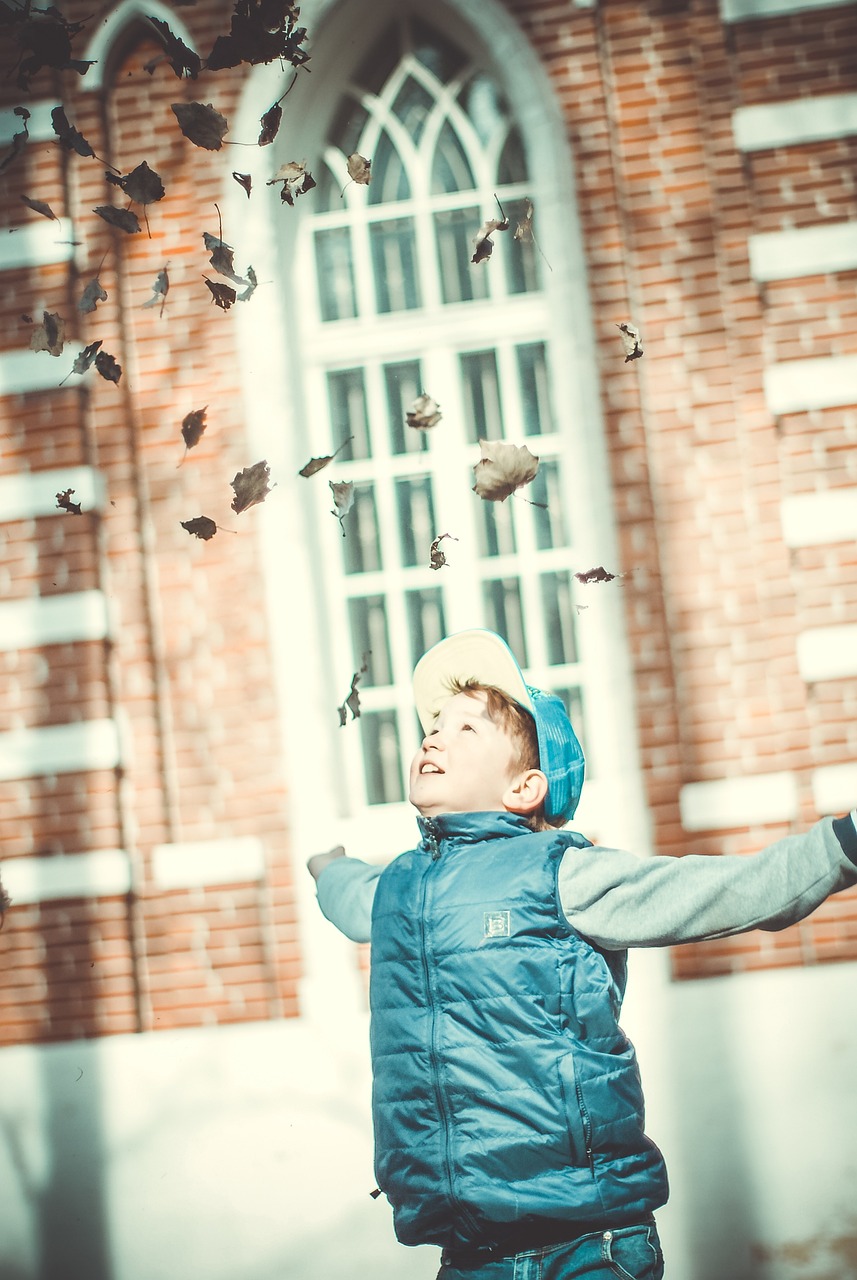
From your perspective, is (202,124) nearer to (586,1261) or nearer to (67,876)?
(67,876)

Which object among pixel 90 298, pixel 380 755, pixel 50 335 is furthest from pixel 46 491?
pixel 380 755

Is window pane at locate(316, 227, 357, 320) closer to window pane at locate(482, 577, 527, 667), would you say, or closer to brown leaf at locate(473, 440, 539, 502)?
brown leaf at locate(473, 440, 539, 502)

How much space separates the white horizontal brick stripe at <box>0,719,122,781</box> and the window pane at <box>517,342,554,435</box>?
1942 mm

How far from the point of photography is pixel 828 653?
3.56 metres

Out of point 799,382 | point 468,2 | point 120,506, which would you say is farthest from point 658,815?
point 468,2

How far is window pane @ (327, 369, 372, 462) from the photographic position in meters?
4.03

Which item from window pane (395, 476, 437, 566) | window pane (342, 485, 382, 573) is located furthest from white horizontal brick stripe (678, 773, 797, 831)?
window pane (342, 485, 382, 573)

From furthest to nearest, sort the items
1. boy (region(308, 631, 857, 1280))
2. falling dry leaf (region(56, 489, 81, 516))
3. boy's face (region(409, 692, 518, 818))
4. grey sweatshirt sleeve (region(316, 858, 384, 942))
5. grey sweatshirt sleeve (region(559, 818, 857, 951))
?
falling dry leaf (region(56, 489, 81, 516))
grey sweatshirt sleeve (region(316, 858, 384, 942))
boy's face (region(409, 692, 518, 818))
boy (region(308, 631, 857, 1280))
grey sweatshirt sleeve (region(559, 818, 857, 951))

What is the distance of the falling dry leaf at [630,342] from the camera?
11.6ft

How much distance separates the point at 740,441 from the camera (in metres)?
3.64

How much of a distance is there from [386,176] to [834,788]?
9.40 feet

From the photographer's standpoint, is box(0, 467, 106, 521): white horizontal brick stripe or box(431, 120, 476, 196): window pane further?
box(431, 120, 476, 196): window pane

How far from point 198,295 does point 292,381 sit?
46cm

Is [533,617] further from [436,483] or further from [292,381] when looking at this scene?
[292,381]
